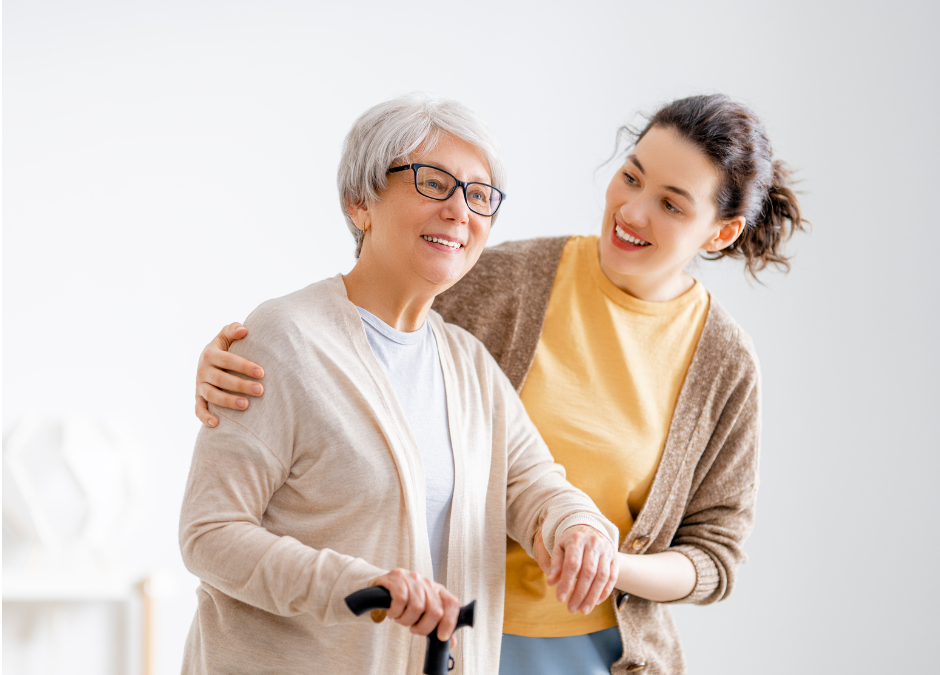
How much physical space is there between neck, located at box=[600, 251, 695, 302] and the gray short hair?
1.49 feet

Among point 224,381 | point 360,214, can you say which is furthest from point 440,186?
point 224,381

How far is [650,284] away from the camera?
158 centimetres

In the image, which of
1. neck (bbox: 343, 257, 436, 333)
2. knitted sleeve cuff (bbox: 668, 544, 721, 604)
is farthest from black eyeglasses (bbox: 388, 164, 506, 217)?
knitted sleeve cuff (bbox: 668, 544, 721, 604)

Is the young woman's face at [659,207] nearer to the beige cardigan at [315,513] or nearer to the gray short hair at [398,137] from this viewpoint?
the gray short hair at [398,137]

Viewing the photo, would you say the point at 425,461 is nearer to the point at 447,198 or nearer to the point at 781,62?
the point at 447,198

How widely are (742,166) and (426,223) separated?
710 millimetres

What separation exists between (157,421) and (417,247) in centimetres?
168

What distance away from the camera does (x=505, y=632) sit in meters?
1.46

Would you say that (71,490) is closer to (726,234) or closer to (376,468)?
(376,468)

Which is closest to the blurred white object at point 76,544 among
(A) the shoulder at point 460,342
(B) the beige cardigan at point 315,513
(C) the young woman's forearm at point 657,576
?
(B) the beige cardigan at point 315,513

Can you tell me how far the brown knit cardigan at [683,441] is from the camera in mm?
1515

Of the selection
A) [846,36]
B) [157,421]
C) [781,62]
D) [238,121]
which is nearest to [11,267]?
[157,421]

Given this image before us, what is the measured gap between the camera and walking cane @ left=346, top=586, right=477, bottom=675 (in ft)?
2.90

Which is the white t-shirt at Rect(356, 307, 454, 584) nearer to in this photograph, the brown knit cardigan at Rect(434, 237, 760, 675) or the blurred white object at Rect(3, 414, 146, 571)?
the brown knit cardigan at Rect(434, 237, 760, 675)
